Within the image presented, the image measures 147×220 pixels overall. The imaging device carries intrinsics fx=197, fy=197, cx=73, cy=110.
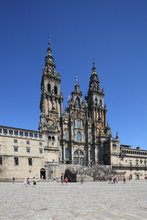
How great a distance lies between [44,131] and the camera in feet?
211

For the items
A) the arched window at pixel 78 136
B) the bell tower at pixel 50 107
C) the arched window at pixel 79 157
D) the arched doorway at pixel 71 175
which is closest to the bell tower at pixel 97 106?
the arched window at pixel 78 136

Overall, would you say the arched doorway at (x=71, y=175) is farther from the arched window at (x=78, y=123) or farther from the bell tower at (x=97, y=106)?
the bell tower at (x=97, y=106)

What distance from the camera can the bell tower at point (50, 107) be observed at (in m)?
64.9

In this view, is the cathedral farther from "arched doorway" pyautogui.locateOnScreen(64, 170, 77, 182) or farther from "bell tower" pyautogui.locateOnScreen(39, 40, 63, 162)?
"arched doorway" pyautogui.locateOnScreen(64, 170, 77, 182)

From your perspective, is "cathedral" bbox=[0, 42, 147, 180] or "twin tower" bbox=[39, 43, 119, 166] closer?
"cathedral" bbox=[0, 42, 147, 180]

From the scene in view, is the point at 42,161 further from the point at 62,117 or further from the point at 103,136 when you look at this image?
the point at 103,136

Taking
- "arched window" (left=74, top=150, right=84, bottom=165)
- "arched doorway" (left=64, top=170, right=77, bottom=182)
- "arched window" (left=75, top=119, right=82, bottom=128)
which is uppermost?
"arched window" (left=75, top=119, right=82, bottom=128)

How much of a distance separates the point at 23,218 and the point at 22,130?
159 feet

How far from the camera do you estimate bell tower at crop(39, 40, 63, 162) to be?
64.9 m

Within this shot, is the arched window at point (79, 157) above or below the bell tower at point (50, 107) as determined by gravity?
below

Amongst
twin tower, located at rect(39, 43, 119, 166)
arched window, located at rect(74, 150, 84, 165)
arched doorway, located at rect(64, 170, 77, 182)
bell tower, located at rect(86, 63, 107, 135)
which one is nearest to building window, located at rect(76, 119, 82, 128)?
twin tower, located at rect(39, 43, 119, 166)

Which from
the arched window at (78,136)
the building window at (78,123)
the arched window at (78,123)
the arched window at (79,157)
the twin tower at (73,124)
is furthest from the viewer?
the building window at (78,123)

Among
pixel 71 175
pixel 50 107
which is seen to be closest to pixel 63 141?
pixel 50 107

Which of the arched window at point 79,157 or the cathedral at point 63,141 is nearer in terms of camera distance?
the cathedral at point 63,141
